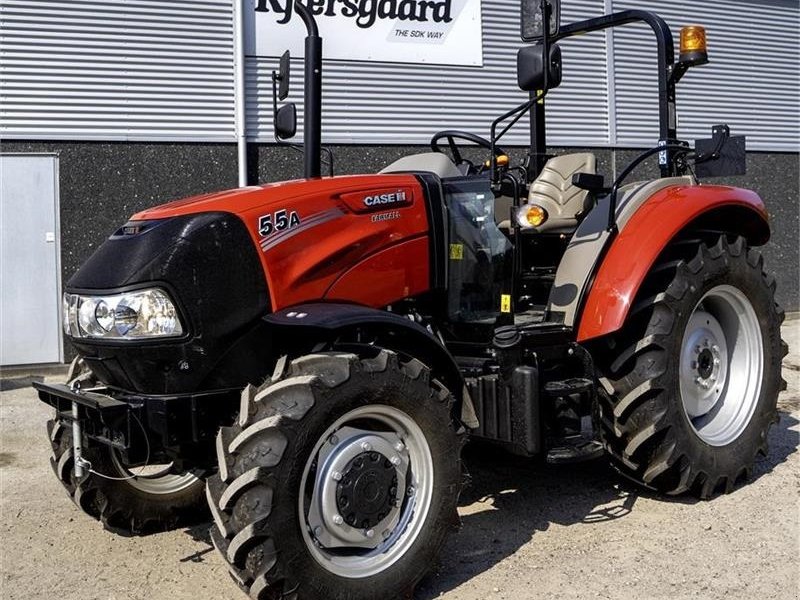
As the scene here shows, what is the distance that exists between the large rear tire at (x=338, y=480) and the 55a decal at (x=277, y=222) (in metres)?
0.60

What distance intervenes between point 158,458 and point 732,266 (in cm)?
318

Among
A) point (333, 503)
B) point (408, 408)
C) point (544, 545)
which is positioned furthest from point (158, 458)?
point (544, 545)

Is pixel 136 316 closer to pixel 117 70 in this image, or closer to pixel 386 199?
pixel 386 199

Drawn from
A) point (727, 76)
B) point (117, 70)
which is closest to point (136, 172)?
point (117, 70)

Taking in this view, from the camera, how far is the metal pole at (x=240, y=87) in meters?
9.59

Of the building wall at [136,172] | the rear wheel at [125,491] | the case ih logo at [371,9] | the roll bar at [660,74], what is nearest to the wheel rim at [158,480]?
the rear wheel at [125,491]

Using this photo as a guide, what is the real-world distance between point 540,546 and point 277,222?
1.92 metres

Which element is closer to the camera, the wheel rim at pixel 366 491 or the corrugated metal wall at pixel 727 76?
the wheel rim at pixel 366 491

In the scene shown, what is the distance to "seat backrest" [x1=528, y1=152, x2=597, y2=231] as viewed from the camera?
4859 mm

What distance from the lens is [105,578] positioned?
13.1 ft

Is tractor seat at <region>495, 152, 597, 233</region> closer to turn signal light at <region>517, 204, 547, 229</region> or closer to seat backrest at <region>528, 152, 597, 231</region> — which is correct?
seat backrest at <region>528, 152, 597, 231</region>

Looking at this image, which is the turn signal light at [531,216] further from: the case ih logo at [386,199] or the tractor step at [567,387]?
the tractor step at [567,387]

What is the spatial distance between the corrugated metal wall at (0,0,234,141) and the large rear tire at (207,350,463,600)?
677 centimetres

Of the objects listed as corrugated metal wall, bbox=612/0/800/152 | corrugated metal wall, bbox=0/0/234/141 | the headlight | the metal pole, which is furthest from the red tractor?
corrugated metal wall, bbox=612/0/800/152
